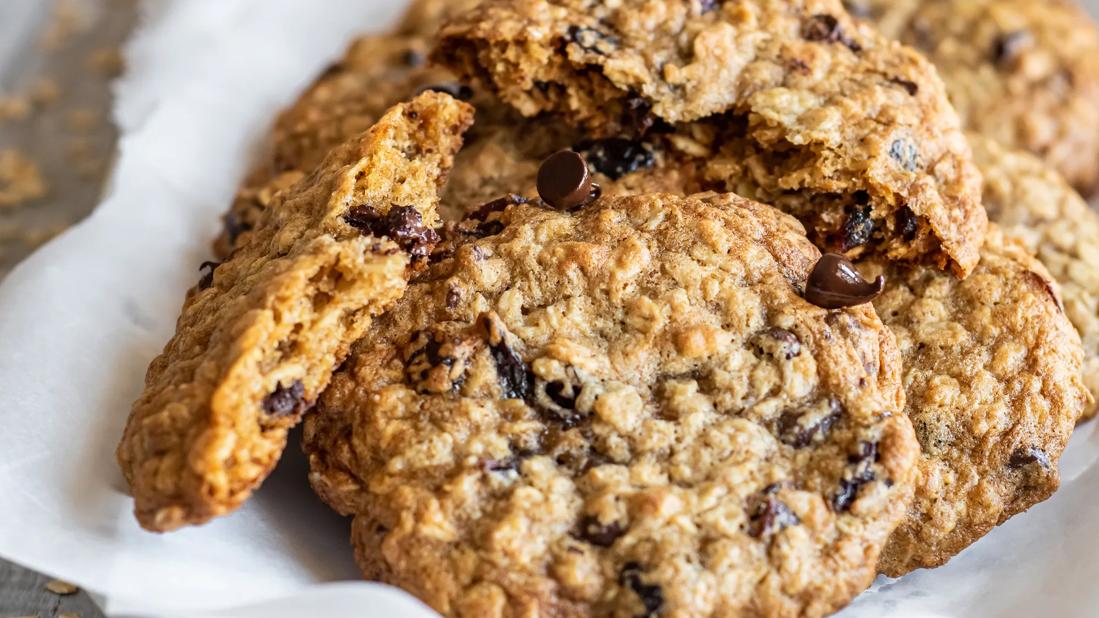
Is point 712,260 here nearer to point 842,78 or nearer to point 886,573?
point 842,78

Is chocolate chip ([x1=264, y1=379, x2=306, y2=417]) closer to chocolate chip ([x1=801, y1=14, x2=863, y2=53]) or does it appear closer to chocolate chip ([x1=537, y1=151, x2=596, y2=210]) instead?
chocolate chip ([x1=537, y1=151, x2=596, y2=210])

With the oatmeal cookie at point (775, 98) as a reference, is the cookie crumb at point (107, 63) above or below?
below

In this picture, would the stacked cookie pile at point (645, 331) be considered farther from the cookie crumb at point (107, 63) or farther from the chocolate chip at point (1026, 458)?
the cookie crumb at point (107, 63)

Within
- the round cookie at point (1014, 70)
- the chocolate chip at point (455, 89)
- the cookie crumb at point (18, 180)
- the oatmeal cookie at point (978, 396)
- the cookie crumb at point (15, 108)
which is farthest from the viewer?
the cookie crumb at point (15, 108)

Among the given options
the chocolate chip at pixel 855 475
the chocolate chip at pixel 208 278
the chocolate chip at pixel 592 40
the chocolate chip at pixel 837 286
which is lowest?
the chocolate chip at pixel 208 278

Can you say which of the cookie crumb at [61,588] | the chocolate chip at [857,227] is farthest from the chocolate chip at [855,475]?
the cookie crumb at [61,588]

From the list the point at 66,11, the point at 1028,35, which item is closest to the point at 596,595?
the point at 1028,35
